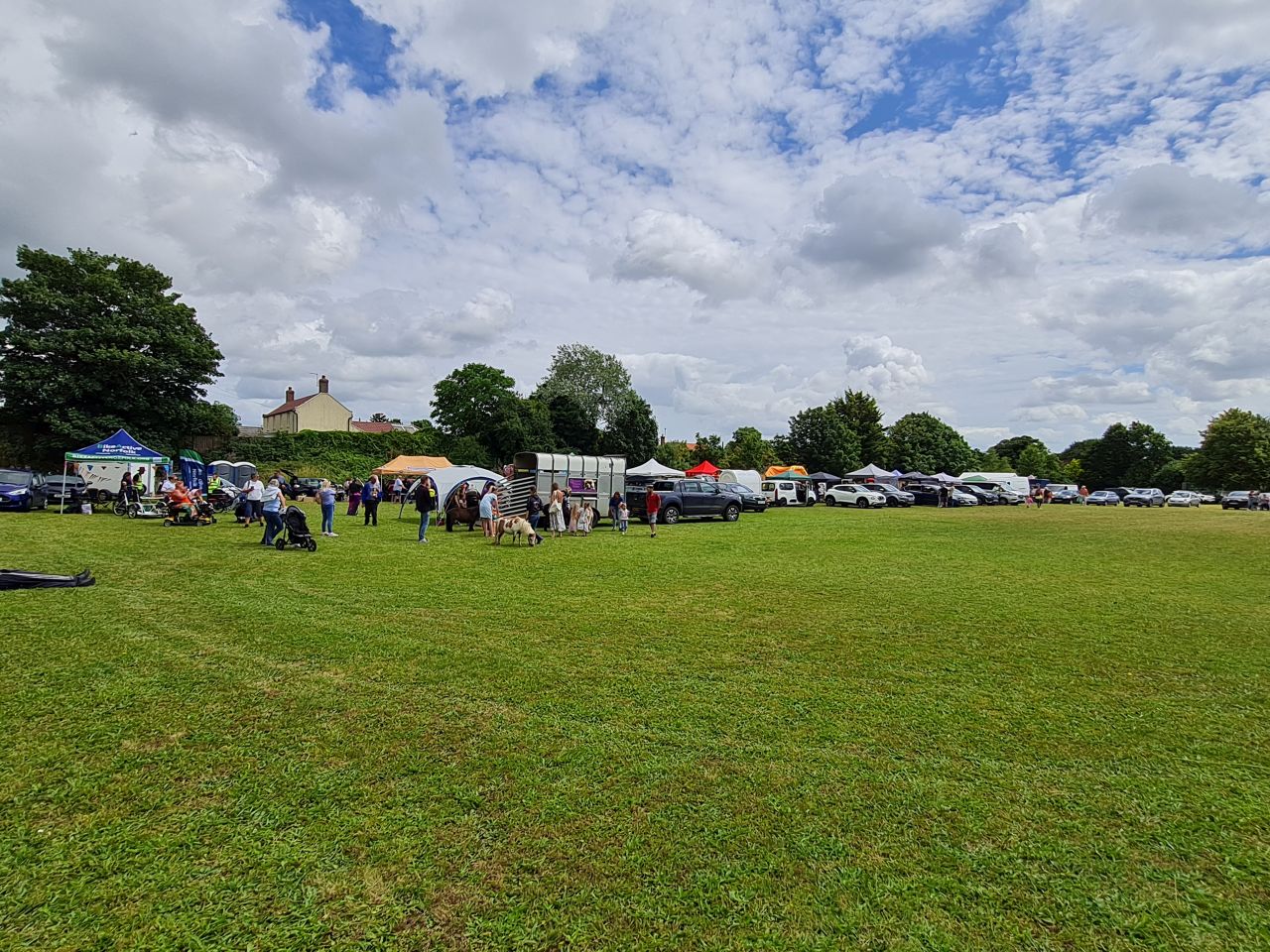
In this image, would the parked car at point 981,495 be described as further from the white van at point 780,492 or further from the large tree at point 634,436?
the large tree at point 634,436

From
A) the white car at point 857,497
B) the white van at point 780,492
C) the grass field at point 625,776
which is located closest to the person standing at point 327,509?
the grass field at point 625,776

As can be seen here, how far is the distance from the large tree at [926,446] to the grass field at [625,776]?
199 feet

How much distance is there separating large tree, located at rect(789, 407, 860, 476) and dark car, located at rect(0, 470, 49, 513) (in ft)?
182

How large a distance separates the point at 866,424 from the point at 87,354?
6304 centimetres

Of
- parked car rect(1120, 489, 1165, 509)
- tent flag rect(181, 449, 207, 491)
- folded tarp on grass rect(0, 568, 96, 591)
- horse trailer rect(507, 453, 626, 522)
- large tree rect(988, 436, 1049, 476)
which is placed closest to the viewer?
folded tarp on grass rect(0, 568, 96, 591)

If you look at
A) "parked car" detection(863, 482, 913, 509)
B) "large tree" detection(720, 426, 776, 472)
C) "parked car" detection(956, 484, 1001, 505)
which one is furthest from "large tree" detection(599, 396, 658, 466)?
"parked car" detection(956, 484, 1001, 505)

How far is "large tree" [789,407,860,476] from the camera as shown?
2403 inches

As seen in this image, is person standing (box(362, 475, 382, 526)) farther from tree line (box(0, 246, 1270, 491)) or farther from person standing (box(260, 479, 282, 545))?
tree line (box(0, 246, 1270, 491))

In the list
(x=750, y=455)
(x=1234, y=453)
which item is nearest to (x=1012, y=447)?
(x=1234, y=453)

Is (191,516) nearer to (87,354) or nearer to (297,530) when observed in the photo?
(297,530)

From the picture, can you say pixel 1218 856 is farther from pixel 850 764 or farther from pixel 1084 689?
pixel 1084 689

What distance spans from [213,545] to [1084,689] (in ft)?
50.1

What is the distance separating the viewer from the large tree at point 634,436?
192 feet

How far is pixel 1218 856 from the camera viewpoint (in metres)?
2.90
